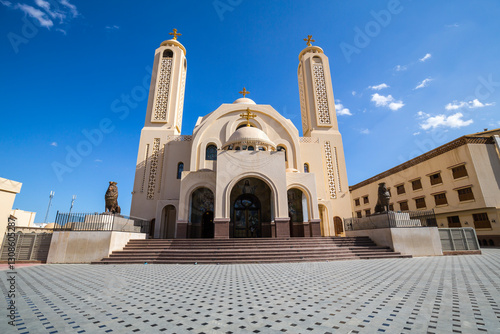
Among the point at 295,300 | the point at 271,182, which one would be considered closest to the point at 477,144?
the point at 271,182

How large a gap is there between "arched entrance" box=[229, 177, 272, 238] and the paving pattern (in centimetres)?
852

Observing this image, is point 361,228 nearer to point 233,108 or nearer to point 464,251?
point 464,251

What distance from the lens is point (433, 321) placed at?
2574 mm

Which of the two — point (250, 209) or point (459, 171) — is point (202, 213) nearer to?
point (250, 209)

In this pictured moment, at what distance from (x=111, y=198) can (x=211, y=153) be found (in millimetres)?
7459

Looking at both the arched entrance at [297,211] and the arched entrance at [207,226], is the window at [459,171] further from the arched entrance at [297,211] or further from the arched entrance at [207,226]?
the arched entrance at [207,226]

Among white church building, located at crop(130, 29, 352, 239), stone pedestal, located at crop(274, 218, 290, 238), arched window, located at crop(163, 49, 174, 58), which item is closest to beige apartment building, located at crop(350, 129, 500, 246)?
white church building, located at crop(130, 29, 352, 239)

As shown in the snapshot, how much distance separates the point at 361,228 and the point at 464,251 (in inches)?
159

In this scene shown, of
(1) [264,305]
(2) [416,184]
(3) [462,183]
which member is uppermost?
(2) [416,184]

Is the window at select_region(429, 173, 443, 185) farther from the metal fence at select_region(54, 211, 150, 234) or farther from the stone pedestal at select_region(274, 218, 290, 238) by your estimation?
the metal fence at select_region(54, 211, 150, 234)

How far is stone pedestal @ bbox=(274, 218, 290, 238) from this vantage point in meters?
11.7

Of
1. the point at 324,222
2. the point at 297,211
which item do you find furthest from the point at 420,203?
the point at 297,211

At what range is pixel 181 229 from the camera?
12555 mm

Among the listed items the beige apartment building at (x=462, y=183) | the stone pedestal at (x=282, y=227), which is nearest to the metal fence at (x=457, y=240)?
the beige apartment building at (x=462, y=183)
